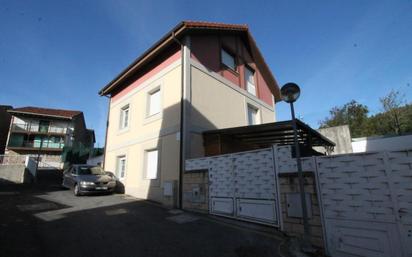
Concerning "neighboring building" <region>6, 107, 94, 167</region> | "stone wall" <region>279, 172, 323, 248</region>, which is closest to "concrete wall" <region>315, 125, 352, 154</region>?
"stone wall" <region>279, 172, 323, 248</region>

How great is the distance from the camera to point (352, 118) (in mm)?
39531

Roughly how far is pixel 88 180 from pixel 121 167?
8.13 feet

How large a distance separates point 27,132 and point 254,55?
3458 cm

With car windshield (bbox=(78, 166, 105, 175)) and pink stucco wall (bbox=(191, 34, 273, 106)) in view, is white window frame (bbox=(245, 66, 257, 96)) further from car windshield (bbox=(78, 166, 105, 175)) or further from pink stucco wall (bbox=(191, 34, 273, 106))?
car windshield (bbox=(78, 166, 105, 175))

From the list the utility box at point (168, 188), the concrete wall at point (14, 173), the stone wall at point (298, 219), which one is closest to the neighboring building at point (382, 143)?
the stone wall at point (298, 219)

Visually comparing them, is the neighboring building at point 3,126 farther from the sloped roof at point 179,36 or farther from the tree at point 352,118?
the tree at point 352,118

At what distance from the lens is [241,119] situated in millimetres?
12305

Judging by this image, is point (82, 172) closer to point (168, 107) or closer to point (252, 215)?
point (168, 107)

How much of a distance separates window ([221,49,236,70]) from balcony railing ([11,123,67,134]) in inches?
1246

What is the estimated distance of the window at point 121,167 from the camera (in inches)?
503

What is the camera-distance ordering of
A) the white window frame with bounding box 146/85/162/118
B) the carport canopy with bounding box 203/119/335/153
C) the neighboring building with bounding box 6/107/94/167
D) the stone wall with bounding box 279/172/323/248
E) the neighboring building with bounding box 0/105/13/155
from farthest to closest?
the neighboring building with bounding box 0/105/13/155 < the neighboring building with bounding box 6/107/94/167 < the white window frame with bounding box 146/85/162/118 < the carport canopy with bounding box 203/119/335/153 < the stone wall with bounding box 279/172/323/248

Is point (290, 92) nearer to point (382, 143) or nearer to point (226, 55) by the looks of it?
point (226, 55)

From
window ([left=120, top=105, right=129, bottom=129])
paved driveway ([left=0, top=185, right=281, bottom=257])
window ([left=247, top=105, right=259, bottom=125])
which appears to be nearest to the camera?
paved driveway ([left=0, top=185, right=281, bottom=257])

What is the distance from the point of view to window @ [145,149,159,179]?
10.2 metres
